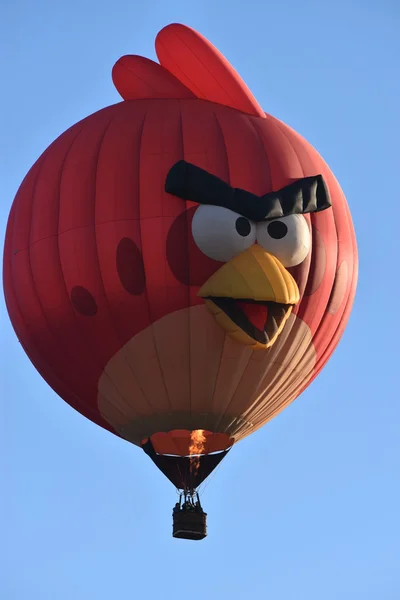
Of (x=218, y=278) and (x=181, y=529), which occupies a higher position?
(x=218, y=278)

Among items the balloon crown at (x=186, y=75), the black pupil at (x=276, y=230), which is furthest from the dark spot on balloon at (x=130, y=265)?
the balloon crown at (x=186, y=75)

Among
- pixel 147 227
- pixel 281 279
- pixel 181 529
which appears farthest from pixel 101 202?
pixel 181 529

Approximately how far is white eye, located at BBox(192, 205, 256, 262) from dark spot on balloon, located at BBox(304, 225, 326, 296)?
1070 mm

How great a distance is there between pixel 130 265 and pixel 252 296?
1.67 meters

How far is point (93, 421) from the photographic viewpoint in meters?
32.0

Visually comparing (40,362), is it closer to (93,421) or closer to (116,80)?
(93,421)

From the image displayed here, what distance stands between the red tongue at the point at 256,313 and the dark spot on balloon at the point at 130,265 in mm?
1354

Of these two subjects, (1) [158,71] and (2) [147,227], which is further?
(1) [158,71]

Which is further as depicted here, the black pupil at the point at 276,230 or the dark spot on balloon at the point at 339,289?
the dark spot on balloon at the point at 339,289

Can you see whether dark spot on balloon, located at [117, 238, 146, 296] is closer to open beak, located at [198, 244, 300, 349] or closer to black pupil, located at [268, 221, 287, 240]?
open beak, located at [198, 244, 300, 349]

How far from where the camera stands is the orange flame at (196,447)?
3047 centimetres

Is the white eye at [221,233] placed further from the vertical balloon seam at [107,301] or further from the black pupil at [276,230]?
the vertical balloon seam at [107,301]

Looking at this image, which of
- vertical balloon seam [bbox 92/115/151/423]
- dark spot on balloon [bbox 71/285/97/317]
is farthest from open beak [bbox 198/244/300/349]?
dark spot on balloon [bbox 71/285/97/317]

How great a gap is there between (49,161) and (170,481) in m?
4.64
